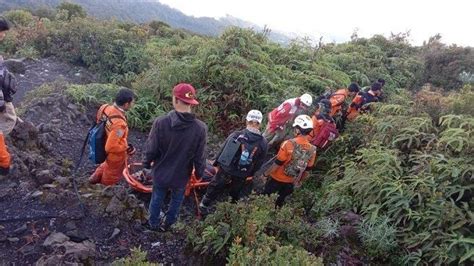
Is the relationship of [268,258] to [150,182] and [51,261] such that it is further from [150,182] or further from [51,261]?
[150,182]

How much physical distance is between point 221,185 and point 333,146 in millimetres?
3614

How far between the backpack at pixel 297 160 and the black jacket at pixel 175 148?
5.40ft

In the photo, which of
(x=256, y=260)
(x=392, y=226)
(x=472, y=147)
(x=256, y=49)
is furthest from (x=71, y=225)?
(x=256, y=49)

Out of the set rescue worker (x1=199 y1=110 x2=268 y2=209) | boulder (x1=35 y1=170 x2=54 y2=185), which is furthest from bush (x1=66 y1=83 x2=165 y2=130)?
rescue worker (x1=199 y1=110 x2=268 y2=209)

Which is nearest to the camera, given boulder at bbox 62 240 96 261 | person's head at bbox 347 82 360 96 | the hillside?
boulder at bbox 62 240 96 261

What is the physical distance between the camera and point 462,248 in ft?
18.7

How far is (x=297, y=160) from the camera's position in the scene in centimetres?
669

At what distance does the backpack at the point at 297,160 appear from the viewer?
21.9 ft

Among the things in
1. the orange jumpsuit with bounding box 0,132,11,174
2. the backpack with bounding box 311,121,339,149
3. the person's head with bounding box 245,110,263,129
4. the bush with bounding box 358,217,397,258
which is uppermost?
the person's head with bounding box 245,110,263,129

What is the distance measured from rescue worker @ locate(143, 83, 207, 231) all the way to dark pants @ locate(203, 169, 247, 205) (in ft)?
2.73

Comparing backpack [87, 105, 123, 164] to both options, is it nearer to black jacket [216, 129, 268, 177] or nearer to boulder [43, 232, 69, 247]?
boulder [43, 232, 69, 247]

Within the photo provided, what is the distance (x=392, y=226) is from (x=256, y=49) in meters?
7.51

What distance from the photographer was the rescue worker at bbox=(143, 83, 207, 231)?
527cm

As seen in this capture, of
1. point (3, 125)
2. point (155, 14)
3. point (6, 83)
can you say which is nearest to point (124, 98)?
point (6, 83)
